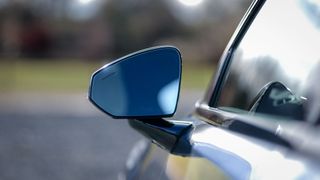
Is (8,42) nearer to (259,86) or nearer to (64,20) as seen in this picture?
(64,20)

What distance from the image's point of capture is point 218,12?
36562 millimetres

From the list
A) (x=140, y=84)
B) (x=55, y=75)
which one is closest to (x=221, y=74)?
(x=140, y=84)

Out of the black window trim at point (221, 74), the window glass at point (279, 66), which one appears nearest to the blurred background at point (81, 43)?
the black window trim at point (221, 74)

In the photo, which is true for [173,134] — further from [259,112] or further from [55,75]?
[55,75]

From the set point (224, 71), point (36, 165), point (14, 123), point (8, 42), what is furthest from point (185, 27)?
point (224, 71)

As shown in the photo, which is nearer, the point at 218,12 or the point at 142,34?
the point at 218,12

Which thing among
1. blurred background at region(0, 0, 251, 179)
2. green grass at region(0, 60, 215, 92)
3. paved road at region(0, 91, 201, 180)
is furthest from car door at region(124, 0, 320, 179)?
green grass at region(0, 60, 215, 92)

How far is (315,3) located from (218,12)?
1358 inches

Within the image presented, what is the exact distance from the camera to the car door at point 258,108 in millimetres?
1939

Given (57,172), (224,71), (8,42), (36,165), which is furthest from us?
(8,42)

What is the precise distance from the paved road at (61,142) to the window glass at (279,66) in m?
5.48

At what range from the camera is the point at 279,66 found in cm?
244

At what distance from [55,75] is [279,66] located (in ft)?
116

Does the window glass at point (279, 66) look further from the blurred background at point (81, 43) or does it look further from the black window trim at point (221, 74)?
the blurred background at point (81, 43)
